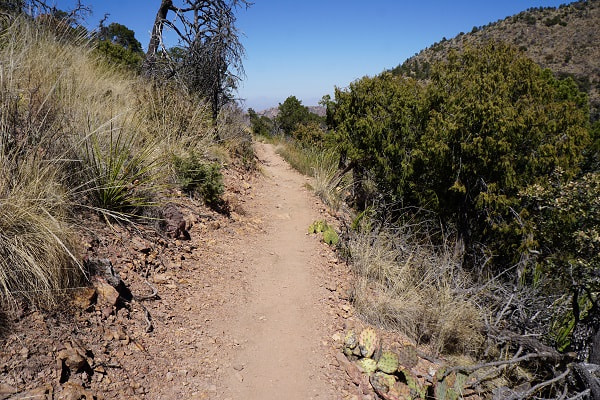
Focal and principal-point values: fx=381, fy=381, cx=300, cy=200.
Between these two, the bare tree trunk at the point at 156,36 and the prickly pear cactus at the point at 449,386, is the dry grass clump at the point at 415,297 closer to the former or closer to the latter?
the prickly pear cactus at the point at 449,386

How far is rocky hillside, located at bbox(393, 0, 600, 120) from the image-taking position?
3309 cm

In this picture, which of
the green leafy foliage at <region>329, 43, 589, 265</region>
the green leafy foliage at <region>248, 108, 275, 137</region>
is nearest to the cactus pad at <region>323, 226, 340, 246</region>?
the green leafy foliage at <region>329, 43, 589, 265</region>

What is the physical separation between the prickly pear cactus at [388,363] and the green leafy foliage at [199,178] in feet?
10.4

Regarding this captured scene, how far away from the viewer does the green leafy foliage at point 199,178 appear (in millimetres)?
5258

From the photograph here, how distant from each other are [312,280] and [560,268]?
2646mm

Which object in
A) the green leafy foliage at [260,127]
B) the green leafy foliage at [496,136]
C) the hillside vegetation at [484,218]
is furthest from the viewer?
the green leafy foliage at [260,127]

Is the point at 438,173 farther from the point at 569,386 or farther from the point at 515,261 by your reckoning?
the point at 569,386

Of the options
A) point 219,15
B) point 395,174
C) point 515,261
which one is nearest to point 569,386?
point 515,261

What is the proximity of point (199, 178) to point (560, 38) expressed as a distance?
4538cm

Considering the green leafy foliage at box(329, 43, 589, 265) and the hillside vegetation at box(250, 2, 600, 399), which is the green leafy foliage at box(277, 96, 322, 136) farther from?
the green leafy foliage at box(329, 43, 589, 265)

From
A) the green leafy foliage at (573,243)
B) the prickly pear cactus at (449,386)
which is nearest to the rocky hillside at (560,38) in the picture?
the green leafy foliage at (573,243)

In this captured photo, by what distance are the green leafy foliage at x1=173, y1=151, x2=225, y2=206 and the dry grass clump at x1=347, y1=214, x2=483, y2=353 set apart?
79.5 inches

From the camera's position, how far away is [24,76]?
3943 millimetres

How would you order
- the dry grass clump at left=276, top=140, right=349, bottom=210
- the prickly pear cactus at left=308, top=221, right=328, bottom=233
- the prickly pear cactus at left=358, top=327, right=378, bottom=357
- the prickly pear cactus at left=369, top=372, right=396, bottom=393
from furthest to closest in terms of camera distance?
the dry grass clump at left=276, top=140, right=349, bottom=210, the prickly pear cactus at left=308, top=221, right=328, bottom=233, the prickly pear cactus at left=358, top=327, right=378, bottom=357, the prickly pear cactus at left=369, top=372, right=396, bottom=393
